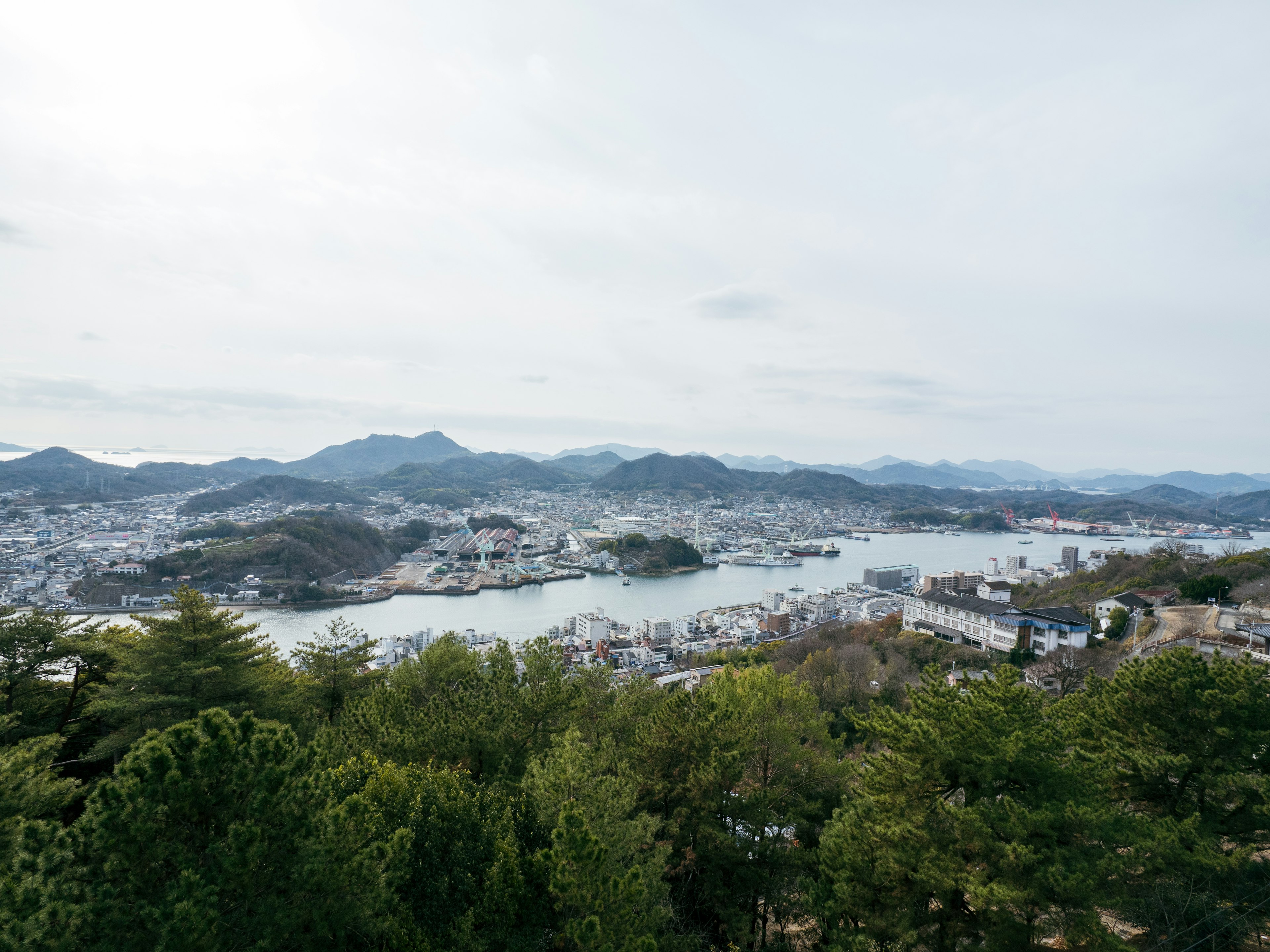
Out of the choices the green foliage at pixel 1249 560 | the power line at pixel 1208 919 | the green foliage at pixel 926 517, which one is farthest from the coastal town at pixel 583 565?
the green foliage at pixel 1249 560

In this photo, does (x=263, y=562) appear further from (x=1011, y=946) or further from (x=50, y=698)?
(x=1011, y=946)

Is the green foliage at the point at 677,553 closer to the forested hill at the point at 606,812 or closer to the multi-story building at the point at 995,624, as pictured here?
the multi-story building at the point at 995,624

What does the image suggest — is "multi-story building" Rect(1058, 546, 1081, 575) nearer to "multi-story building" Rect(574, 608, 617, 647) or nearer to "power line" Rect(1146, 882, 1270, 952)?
"multi-story building" Rect(574, 608, 617, 647)

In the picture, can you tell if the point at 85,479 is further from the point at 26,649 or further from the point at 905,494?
the point at 905,494

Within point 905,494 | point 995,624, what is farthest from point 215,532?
point 905,494

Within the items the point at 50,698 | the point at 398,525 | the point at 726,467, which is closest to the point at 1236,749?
the point at 50,698

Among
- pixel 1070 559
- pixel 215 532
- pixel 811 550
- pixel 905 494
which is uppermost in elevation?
pixel 905 494
